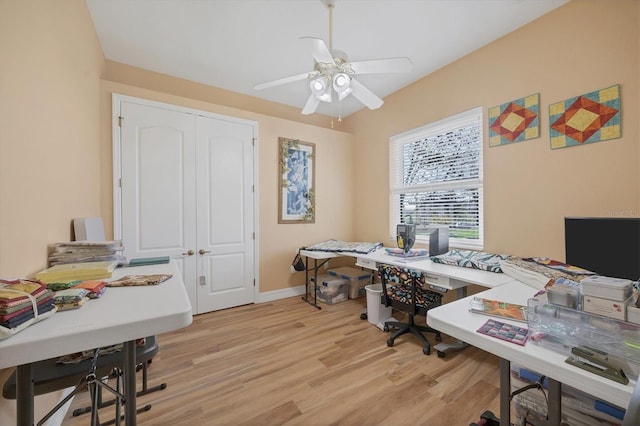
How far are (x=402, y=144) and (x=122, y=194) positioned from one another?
3449mm

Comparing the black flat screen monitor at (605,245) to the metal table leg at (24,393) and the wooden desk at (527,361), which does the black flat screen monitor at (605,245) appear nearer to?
the wooden desk at (527,361)

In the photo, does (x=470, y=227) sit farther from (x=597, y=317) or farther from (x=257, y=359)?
(x=257, y=359)

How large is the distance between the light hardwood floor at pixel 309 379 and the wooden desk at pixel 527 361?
706mm

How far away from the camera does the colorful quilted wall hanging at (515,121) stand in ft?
7.32

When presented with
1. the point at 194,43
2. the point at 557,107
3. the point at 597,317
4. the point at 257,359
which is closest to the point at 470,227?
the point at 557,107

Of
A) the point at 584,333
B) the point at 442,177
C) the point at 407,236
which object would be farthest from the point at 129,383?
the point at 442,177

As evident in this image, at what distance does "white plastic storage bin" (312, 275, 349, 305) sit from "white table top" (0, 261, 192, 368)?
2.59 m

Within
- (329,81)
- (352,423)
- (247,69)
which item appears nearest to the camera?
(352,423)

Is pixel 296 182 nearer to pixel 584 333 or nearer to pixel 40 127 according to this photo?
pixel 40 127

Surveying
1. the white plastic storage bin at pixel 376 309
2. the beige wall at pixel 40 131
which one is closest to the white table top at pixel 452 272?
the white plastic storage bin at pixel 376 309

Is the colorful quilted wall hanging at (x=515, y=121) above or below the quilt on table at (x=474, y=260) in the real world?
above

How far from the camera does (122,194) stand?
2645 mm

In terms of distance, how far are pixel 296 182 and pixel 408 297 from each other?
2.25 metres

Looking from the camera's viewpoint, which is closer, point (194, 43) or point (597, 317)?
point (597, 317)
